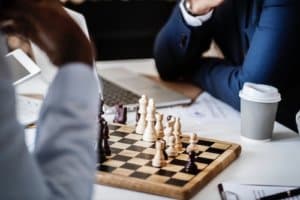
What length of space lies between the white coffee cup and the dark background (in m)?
1.90

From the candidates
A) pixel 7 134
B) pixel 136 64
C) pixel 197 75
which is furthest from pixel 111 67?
pixel 7 134

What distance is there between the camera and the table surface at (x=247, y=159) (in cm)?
118

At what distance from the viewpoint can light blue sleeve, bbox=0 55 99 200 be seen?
0.70m

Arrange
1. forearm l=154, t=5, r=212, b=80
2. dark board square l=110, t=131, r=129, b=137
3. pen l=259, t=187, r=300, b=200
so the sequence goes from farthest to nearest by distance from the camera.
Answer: forearm l=154, t=5, r=212, b=80 → dark board square l=110, t=131, r=129, b=137 → pen l=259, t=187, r=300, b=200

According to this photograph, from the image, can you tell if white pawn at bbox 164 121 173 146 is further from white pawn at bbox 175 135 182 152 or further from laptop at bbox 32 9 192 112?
laptop at bbox 32 9 192 112

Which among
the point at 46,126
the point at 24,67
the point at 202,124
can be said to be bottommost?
the point at 202,124

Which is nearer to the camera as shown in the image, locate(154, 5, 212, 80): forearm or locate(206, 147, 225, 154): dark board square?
locate(206, 147, 225, 154): dark board square

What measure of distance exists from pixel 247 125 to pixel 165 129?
8.4 inches

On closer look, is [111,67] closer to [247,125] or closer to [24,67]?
[24,67]

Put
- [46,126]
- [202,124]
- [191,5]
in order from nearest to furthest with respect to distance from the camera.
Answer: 1. [46,126]
2. [202,124]
3. [191,5]

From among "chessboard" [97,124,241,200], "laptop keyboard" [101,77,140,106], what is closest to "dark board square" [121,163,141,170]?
"chessboard" [97,124,241,200]

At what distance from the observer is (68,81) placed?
2.61 feet

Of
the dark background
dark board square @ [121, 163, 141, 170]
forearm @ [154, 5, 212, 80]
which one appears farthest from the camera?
the dark background

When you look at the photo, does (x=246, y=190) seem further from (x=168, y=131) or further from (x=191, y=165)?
(x=168, y=131)
